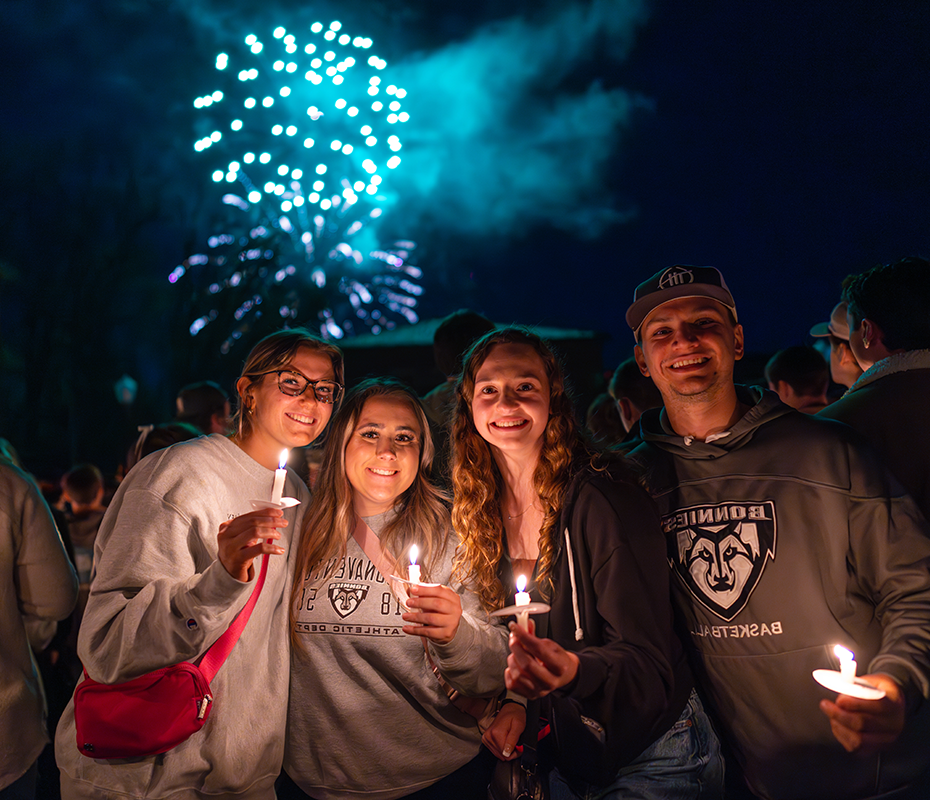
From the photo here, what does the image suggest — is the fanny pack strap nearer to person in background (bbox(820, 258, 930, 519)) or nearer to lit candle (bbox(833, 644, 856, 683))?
lit candle (bbox(833, 644, 856, 683))

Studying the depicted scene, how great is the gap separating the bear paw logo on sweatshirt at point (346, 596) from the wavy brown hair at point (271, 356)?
2.97 ft

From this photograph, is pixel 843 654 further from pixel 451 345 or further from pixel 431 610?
pixel 451 345

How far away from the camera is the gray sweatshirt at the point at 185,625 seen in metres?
2.42

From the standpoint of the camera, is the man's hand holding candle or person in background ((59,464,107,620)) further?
person in background ((59,464,107,620))

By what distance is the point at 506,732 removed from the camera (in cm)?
277

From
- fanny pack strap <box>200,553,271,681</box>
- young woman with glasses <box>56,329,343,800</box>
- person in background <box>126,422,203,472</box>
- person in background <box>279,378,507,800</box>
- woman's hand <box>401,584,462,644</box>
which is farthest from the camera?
person in background <box>126,422,203,472</box>

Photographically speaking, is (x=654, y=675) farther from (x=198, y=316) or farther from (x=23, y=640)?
(x=198, y=316)

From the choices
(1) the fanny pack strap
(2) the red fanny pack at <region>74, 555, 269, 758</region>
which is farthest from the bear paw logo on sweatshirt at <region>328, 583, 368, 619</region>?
(2) the red fanny pack at <region>74, 555, 269, 758</region>

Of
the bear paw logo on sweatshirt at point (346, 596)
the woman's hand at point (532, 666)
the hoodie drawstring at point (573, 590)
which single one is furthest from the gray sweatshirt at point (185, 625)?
the hoodie drawstring at point (573, 590)

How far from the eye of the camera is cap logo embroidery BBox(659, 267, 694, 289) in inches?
121

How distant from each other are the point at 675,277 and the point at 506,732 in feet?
7.30

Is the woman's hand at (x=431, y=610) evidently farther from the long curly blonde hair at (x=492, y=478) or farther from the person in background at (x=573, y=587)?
the long curly blonde hair at (x=492, y=478)

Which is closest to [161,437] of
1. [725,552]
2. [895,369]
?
[725,552]

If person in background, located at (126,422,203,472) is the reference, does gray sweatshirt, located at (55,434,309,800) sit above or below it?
below
